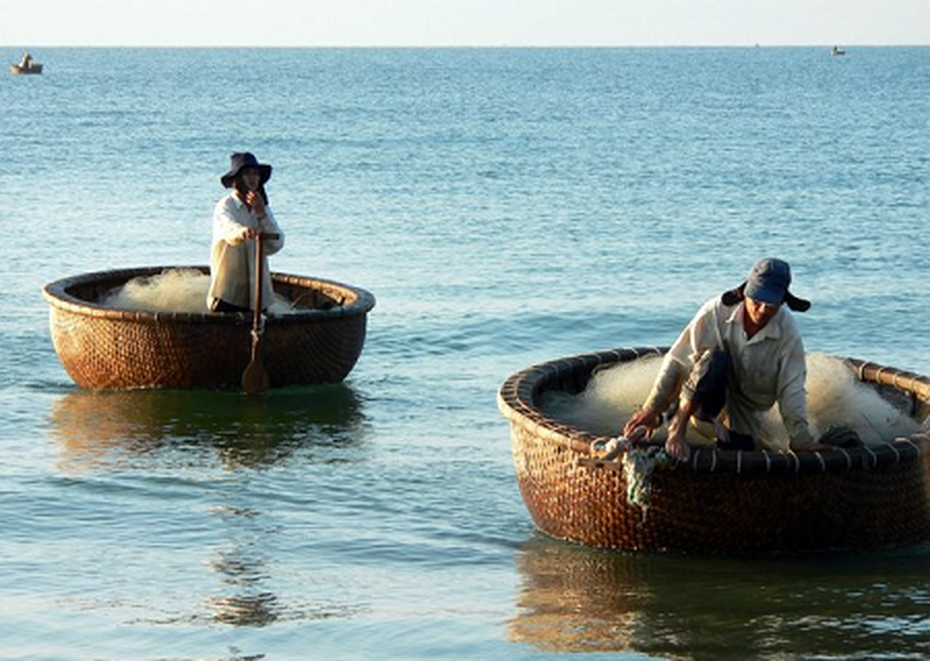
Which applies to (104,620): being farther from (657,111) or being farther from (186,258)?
(657,111)

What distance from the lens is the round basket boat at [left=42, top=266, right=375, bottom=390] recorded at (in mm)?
9859

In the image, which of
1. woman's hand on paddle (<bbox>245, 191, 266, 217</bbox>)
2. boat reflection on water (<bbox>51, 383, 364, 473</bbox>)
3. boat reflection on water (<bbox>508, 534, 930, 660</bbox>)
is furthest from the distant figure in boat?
woman's hand on paddle (<bbox>245, 191, 266, 217</bbox>)

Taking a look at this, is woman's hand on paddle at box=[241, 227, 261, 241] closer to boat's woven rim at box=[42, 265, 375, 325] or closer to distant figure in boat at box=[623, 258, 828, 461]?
boat's woven rim at box=[42, 265, 375, 325]

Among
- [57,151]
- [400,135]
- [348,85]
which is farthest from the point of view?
[348,85]

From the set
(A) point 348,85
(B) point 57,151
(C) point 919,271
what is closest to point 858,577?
(C) point 919,271

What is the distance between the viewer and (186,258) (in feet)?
63.4

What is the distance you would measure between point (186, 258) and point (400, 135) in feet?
89.6

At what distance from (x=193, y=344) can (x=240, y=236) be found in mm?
688

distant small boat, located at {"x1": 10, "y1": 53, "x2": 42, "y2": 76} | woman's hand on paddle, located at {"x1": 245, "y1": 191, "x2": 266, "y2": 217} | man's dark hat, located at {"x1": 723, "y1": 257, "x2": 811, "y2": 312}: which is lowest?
man's dark hat, located at {"x1": 723, "y1": 257, "x2": 811, "y2": 312}

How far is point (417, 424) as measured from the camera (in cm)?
1020

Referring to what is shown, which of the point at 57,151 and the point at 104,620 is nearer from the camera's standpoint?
the point at 104,620

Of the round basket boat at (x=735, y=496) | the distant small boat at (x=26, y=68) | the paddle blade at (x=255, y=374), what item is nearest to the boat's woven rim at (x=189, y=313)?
the paddle blade at (x=255, y=374)

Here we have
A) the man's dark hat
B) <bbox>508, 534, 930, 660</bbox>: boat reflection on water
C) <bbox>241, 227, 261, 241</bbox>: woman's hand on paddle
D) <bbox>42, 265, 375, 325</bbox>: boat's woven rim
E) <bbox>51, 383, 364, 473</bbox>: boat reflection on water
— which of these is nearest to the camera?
<bbox>508, 534, 930, 660</bbox>: boat reflection on water

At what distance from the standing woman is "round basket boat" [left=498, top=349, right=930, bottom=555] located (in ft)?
9.87
